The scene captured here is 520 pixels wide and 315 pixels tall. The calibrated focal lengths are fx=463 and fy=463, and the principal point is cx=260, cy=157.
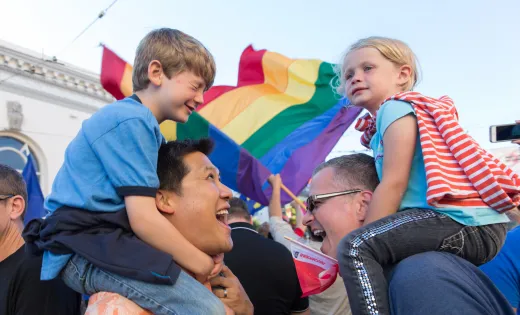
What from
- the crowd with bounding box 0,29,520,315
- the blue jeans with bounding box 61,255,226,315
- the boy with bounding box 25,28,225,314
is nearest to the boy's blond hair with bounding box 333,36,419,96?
the crowd with bounding box 0,29,520,315

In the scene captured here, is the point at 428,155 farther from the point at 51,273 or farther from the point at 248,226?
the point at 248,226

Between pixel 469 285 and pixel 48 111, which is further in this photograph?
pixel 48 111

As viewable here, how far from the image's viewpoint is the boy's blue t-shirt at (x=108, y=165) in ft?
6.82

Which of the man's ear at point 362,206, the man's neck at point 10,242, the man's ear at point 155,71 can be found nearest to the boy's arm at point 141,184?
the man's ear at point 155,71

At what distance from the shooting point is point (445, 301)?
1613 mm

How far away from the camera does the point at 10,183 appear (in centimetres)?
346

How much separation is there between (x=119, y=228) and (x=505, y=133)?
329cm

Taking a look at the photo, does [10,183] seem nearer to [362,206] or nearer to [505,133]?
[362,206]

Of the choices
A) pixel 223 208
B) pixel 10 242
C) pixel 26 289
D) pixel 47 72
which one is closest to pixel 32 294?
pixel 26 289

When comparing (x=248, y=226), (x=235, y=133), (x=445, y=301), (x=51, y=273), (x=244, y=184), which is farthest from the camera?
(x=235, y=133)

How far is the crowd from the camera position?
187cm

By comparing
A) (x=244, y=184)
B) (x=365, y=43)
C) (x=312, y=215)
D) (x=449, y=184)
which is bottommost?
(x=244, y=184)

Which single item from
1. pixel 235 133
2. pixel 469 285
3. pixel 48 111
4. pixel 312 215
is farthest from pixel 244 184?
pixel 48 111

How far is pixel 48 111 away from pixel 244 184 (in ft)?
42.5
